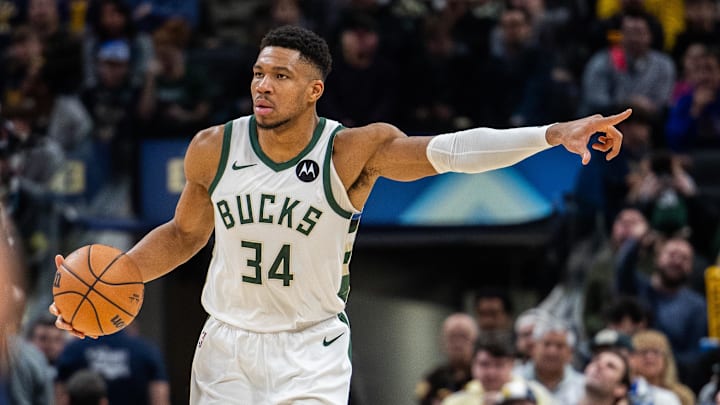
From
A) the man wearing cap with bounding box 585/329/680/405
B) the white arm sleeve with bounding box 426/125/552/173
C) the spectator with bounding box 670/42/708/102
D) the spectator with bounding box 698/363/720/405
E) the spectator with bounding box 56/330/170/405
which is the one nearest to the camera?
the white arm sleeve with bounding box 426/125/552/173

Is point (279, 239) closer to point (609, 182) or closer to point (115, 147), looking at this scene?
point (609, 182)

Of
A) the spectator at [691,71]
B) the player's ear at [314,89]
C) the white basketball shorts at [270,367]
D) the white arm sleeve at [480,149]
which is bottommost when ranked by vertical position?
the white basketball shorts at [270,367]

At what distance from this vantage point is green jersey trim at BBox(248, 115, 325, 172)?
651 cm

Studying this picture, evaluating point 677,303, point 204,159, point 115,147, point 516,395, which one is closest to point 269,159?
point 204,159

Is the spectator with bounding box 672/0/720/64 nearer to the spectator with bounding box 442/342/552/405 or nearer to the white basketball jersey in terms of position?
the spectator with bounding box 442/342/552/405

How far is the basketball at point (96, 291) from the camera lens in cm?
650

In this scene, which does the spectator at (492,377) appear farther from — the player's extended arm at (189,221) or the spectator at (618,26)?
the spectator at (618,26)

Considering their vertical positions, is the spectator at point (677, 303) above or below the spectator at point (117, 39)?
below

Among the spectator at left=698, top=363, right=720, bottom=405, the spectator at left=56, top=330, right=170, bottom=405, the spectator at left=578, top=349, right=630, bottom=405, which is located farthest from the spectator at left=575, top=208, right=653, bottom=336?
the spectator at left=56, top=330, right=170, bottom=405

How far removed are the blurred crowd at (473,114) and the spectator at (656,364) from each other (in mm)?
17

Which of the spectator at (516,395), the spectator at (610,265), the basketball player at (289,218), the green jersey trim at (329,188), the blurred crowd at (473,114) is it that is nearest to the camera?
the basketball player at (289,218)

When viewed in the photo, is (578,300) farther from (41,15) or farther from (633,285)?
(41,15)

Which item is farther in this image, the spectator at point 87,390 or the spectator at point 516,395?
the spectator at point 516,395

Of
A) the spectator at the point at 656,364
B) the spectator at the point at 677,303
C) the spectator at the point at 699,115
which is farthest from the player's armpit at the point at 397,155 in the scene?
the spectator at the point at 699,115
